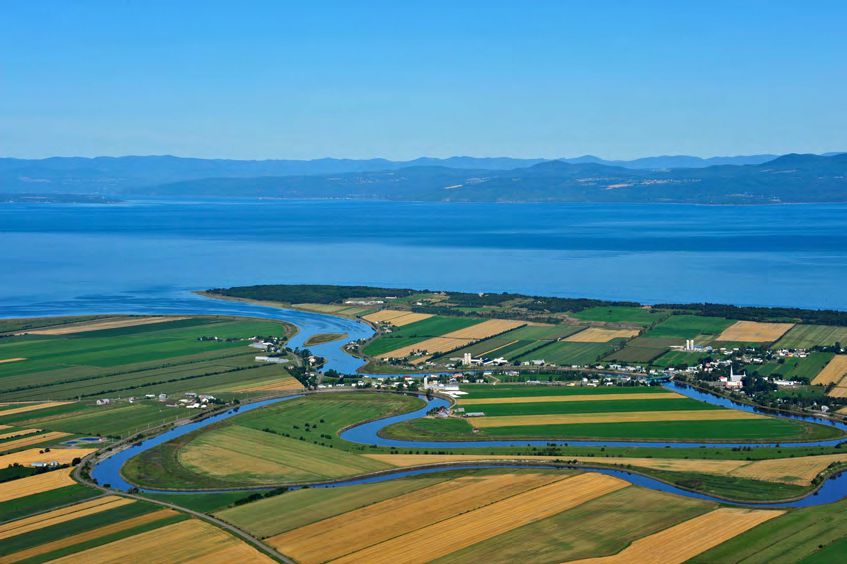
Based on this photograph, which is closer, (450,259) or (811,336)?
(811,336)

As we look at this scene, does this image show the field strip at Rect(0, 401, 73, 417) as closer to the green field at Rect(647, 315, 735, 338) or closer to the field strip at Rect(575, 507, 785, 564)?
the field strip at Rect(575, 507, 785, 564)

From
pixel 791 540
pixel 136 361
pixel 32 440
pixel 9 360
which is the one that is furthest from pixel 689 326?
pixel 32 440

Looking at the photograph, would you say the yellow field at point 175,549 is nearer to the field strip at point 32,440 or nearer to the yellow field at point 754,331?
the field strip at point 32,440

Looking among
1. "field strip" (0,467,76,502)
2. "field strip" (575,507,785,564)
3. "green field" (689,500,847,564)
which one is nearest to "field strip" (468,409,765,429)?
"field strip" (575,507,785,564)

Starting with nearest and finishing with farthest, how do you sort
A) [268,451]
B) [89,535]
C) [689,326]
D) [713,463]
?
[89,535] < [713,463] < [268,451] < [689,326]

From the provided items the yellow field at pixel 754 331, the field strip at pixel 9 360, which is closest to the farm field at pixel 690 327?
the yellow field at pixel 754 331

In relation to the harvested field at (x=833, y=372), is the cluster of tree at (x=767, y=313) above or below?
A: above

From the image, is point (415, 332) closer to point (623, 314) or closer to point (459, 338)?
point (459, 338)
